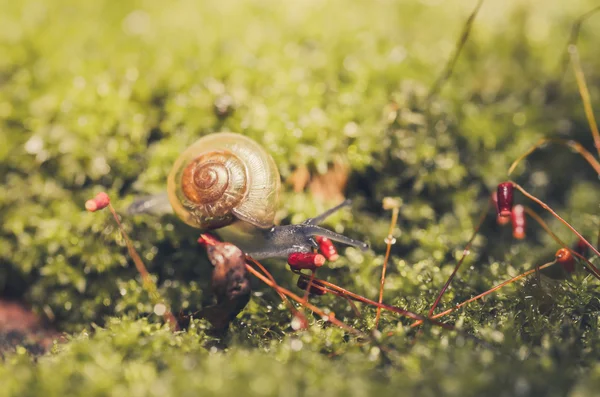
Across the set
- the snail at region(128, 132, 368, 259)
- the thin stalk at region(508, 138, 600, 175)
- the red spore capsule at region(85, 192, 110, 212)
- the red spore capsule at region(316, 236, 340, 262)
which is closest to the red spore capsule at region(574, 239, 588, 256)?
the thin stalk at region(508, 138, 600, 175)

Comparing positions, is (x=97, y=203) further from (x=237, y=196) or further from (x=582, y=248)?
(x=582, y=248)

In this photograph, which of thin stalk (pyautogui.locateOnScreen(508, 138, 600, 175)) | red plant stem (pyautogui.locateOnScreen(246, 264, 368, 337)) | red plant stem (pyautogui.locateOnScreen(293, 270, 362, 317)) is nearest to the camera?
red plant stem (pyautogui.locateOnScreen(246, 264, 368, 337))

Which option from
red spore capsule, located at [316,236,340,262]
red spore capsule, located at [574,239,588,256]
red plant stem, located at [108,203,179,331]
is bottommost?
red plant stem, located at [108,203,179,331]

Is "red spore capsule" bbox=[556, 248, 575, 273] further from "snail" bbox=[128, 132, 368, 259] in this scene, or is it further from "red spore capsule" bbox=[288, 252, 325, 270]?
"red spore capsule" bbox=[288, 252, 325, 270]

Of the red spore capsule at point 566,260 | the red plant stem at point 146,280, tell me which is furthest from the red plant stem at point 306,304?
the red spore capsule at point 566,260

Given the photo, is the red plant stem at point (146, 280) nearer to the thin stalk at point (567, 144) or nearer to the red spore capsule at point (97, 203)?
the red spore capsule at point (97, 203)

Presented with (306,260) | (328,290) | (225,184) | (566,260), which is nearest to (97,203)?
(225,184)

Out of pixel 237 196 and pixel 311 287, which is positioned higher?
pixel 237 196
